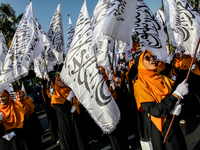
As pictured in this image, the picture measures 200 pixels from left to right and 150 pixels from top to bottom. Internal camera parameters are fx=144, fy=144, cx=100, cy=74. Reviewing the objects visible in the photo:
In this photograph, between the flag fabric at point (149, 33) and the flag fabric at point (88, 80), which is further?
the flag fabric at point (149, 33)

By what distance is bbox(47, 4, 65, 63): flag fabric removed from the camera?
4348 mm

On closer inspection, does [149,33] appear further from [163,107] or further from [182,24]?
[163,107]

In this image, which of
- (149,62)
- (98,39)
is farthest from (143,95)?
(98,39)

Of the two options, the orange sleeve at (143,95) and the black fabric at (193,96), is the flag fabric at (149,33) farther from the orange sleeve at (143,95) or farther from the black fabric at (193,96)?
the black fabric at (193,96)

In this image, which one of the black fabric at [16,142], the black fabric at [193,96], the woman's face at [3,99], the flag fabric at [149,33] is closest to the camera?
the flag fabric at [149,33]

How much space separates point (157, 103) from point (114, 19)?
50.3 inches

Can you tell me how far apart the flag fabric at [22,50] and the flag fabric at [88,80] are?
1.53 m

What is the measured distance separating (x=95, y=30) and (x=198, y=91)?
3.84 metres

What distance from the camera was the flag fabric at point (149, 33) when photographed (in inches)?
106

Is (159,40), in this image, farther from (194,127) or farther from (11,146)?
(11,146)

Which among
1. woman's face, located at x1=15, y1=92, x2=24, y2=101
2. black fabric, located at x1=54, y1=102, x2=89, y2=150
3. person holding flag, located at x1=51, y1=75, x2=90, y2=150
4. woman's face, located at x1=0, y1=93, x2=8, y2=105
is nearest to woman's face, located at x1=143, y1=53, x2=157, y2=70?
person holding flag, located at x1=51, y1=75, x2=90, y2=150

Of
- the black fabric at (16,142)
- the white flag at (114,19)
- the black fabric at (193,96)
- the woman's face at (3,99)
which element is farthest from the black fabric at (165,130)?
the woman's face at (3,99)

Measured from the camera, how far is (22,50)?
135 inches

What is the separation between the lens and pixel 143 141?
173 cm
